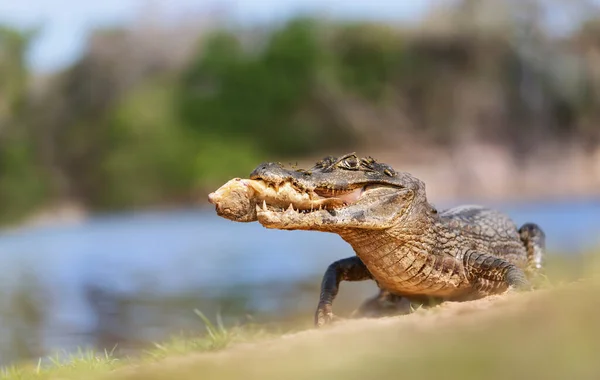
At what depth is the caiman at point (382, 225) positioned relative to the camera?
480 cm

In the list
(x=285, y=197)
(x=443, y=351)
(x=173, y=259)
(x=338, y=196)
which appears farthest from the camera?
(x=173, y=259)

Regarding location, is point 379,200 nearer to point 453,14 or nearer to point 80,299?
point 80,299

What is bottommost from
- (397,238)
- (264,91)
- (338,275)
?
(338,275)

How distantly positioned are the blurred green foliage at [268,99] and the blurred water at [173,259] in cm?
1000

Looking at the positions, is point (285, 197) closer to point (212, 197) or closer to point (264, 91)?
point (212, 197)

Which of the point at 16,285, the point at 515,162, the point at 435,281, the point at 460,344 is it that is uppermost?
the point at 515,162

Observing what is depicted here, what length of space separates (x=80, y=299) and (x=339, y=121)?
2955 cm

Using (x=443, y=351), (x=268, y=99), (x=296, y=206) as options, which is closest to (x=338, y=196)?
(x=296, y=206)

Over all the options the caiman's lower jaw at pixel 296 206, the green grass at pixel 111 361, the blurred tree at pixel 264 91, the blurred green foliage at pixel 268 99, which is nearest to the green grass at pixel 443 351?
the green grass at pixel 111 361

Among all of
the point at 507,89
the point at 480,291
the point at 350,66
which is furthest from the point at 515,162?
the point at 480,291

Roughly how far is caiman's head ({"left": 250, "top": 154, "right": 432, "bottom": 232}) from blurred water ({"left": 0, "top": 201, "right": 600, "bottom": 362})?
3.70m

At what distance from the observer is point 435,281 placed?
5.49 meters

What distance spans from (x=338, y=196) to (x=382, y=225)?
345 millimetres

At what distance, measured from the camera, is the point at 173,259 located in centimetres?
1886
